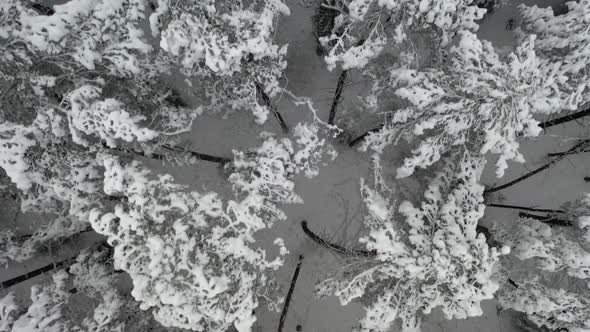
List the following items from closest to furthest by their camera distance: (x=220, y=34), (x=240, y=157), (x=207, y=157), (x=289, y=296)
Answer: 1. (x=220, y=34)
2. (x=240, y=157)
3. (x=207, y=157)
4. (x=289, y=296)

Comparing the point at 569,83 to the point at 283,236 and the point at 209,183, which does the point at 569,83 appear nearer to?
the point at 283,236

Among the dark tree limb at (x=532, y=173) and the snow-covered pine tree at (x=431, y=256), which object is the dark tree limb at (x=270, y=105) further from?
the dark tree limb at (x=532, y=173)

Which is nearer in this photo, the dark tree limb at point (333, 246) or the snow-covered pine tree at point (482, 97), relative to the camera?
the snow-covered pine tree at point (482, 97)

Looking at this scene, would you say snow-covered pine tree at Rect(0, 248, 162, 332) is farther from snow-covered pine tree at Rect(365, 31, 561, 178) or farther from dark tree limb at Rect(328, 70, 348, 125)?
snow-covered pine tree at Rect(365, 31, 561, 178)

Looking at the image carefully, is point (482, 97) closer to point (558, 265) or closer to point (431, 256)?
point (431, 256)

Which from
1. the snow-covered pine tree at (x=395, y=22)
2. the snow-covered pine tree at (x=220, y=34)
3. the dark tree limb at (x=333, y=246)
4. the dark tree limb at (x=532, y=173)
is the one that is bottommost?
the dark tree limb at (x=333, y=246)

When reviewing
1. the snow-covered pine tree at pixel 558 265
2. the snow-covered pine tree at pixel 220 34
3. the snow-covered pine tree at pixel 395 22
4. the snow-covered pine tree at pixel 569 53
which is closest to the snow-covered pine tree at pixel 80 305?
the snow-covered pine tree at pixel 220 34

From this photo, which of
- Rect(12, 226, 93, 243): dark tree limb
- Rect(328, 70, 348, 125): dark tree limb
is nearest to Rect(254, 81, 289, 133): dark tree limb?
Rect(328, 70, 348, 125): dark tree limb

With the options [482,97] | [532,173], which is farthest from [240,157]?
[532,173]

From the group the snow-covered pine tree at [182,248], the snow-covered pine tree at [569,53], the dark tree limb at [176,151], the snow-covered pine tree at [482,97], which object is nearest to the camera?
the snow-covered pine tree at [482,97]
